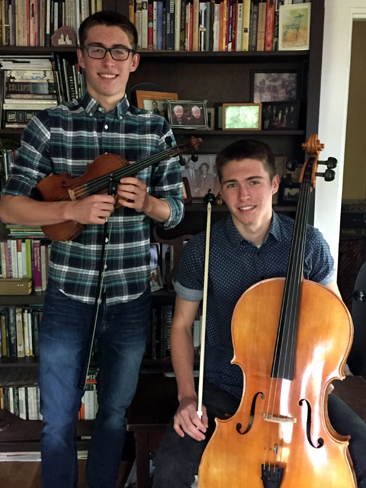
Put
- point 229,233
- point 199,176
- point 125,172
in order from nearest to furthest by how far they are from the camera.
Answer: point 125,172 < point 229,233 < point 199,176

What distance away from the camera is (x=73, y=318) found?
57.1 inches

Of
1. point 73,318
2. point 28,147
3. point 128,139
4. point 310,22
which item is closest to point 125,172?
point 128,139

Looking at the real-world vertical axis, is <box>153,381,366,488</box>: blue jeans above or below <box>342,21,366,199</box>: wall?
below

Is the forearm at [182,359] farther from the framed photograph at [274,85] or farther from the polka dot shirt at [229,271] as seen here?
the framed photograph at [274,85]

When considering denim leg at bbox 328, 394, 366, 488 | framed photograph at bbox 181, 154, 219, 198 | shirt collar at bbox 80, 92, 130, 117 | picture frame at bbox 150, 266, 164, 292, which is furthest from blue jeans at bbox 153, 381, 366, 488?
framed photograph at bbox 181, 154, 219, 198

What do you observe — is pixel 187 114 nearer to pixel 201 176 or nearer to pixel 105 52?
pixel 201 176

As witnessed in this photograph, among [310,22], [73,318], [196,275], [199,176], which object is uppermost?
[310,22]

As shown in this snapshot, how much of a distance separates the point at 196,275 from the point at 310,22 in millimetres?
1202

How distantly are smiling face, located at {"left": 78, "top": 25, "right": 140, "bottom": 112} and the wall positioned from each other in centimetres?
240

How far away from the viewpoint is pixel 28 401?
2115mm

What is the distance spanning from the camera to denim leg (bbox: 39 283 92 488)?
145 centimetres

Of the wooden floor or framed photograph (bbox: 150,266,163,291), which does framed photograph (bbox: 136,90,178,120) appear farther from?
the wooden floor

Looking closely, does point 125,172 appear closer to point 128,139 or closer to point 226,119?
point 128,139

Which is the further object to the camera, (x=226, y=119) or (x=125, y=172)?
A: (x=226, y=119)
